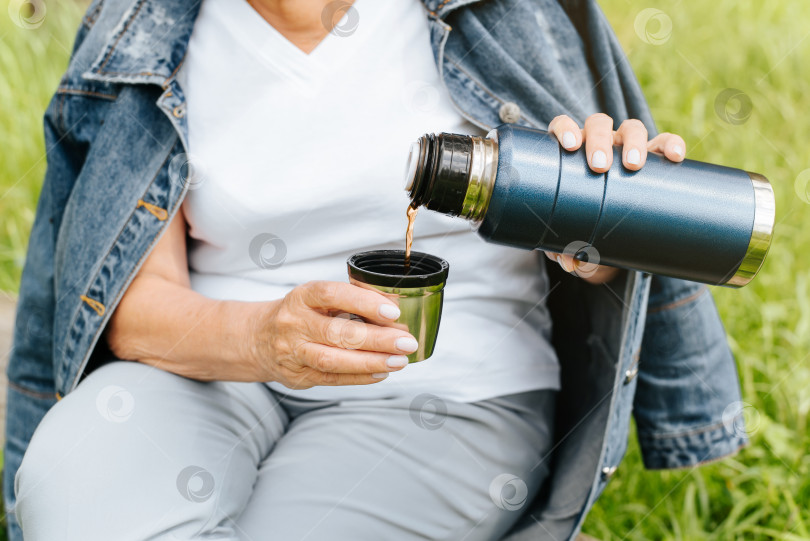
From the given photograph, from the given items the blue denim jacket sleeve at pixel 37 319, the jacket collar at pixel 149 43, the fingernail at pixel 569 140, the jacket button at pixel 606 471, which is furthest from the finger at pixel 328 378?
the blue denim jacket sleeve at pixel 37 319

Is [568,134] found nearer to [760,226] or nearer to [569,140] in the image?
[569,140]

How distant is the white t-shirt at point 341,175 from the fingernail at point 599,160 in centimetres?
34

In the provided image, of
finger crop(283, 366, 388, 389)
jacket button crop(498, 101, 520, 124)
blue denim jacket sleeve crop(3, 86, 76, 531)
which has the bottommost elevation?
blue denim jacket sleeve crop(3, 86, 76, 531)

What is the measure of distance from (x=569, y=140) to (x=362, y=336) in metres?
0.38

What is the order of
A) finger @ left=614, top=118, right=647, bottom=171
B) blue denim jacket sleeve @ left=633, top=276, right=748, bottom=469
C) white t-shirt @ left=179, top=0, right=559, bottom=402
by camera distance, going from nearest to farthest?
finger @ left=614, top=118, right=647, bottom=171 < white t-shirt @ left=179, top=0, right=559, bottom=402 < blue denim jacket sleeve @ left=633, top=276, right=748, bottom=469

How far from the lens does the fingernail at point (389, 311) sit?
3.01 ft

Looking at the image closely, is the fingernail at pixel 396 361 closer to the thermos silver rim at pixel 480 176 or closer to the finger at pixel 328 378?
the finger at pixel 328 378

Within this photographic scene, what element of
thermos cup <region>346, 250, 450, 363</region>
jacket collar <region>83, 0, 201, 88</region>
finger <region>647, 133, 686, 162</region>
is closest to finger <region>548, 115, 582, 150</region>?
finger <region>647, 133, 686, 162</region>

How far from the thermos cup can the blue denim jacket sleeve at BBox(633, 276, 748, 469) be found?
59cm

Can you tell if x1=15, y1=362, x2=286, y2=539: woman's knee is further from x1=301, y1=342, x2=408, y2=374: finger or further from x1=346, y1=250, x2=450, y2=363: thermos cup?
x1=346, y1=250, x2=450, y2=363: thermos cup

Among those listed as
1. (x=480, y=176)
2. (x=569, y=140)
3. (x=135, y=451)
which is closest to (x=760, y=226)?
(x=569, y=140)

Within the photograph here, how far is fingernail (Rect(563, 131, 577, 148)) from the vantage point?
1010 mm

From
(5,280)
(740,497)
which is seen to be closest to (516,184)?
(740,497)

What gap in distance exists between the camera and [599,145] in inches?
40.0
